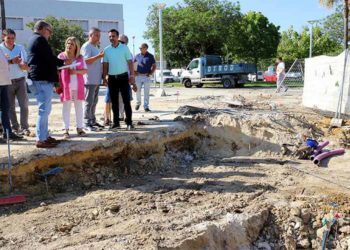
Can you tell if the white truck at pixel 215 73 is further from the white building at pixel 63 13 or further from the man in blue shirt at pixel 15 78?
the man in blue shirt at pixel 15 78

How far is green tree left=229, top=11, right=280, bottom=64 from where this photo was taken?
39884 mm

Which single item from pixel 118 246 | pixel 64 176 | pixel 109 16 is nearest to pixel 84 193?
pixel 64 176

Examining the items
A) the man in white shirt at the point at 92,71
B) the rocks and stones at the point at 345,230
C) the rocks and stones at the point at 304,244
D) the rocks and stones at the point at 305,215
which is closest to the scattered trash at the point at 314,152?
the rocks and stones at the point at 305,215

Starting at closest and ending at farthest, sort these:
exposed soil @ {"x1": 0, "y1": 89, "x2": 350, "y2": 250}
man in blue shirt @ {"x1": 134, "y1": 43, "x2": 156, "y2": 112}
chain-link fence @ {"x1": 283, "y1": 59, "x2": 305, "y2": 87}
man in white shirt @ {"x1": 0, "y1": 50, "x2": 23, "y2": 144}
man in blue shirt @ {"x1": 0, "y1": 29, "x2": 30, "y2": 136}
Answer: exposed soil @ {"x1": 0, "y1": 89, "x2": 350, "y2": 250} → man in white shirt @ {"x1": 0, "y1": 50, "x2": 23, "y2": 144} → man in blue shirt @ {"x1": 0, "y1": 29, "x2": 30, "y2": 136} → man in blue shirt @ {"x1": 134, "y1": 43, "x2": 156, "y2": 112} → chain-link fence @ {"x1": 283, "y1": 59, "x2": 305, "y2": 87}

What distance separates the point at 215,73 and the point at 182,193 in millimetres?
22912

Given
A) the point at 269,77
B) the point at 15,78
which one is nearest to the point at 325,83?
the point at 15,78

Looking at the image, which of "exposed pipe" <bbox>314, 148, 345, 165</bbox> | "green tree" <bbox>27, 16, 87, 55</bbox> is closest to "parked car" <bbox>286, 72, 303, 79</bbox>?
"exposed pipe" <bbox>314, 148, 345, 165</bbox>

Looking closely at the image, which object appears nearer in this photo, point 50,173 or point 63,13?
point 50,173

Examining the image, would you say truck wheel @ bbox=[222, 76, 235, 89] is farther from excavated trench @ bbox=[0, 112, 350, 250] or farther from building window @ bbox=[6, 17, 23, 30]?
building window @ bbox=[6, 17, 23, 30]

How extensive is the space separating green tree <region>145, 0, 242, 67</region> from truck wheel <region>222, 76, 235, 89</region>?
9.74 metres

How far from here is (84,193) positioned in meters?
5.61

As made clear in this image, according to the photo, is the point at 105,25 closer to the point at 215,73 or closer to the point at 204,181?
the point at 215,73

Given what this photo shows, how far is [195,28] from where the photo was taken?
119 ft

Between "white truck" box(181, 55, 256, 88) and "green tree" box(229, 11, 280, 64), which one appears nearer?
"white truck" box(181, 55, 256, 88)
